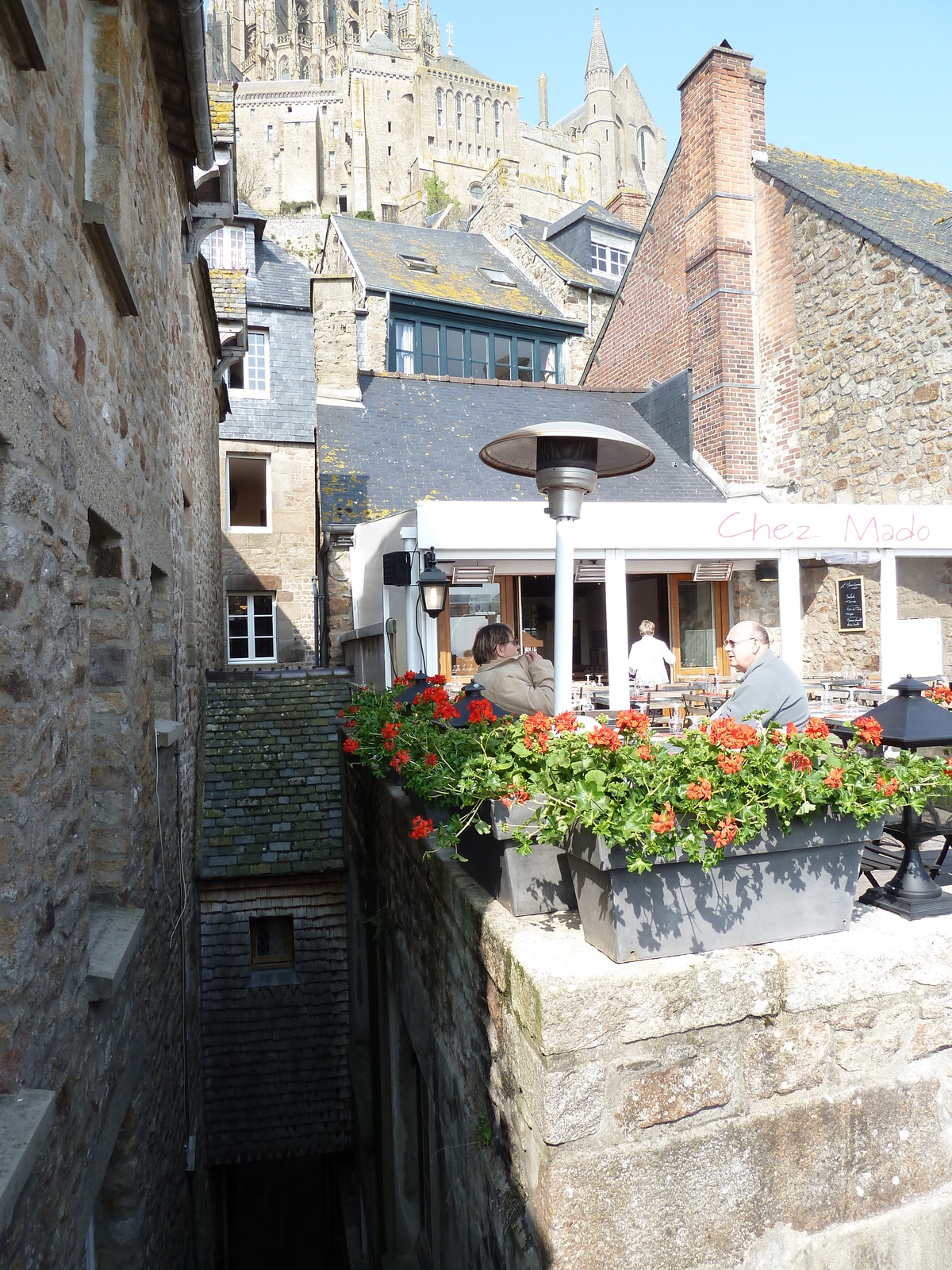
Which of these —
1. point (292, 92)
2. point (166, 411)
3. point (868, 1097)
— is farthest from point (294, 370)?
point (292, 92)

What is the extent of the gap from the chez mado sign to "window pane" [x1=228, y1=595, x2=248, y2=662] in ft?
27.3

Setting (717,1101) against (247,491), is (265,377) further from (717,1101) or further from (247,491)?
(717,1101)

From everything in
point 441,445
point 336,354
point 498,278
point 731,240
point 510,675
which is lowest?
point 510,675

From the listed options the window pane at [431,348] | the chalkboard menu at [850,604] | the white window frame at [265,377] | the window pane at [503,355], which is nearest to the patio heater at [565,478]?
the chalkboard menu at [850,604]

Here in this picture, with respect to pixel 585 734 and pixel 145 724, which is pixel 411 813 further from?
pixel 585 734

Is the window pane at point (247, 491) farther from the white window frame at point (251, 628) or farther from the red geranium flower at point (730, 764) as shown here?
the red geranium flower at point (730, 764)

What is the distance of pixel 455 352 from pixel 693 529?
38.8 feet

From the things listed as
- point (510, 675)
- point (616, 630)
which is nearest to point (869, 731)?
point (510, 675)

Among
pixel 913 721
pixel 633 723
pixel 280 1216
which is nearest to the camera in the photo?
pixel 633 723

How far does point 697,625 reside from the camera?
14.4 m

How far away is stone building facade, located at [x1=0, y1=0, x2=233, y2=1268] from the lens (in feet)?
7.49

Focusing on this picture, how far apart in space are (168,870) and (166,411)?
302cm

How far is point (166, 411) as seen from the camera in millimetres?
5742

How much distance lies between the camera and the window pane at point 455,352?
2044 centimetres
